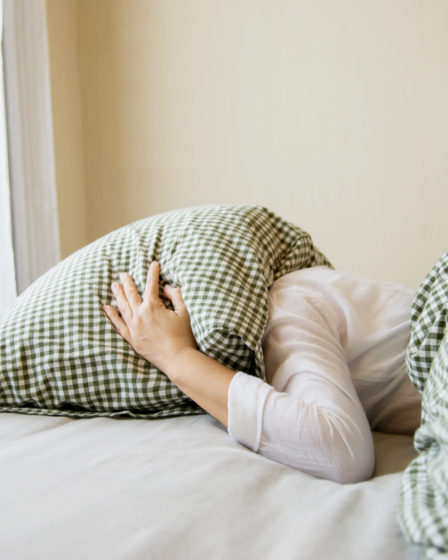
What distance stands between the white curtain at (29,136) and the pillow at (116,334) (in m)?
1.06

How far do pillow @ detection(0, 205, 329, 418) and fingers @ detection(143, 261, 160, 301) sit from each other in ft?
0.05

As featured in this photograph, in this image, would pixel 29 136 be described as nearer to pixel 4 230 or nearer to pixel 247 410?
pixel 4 230

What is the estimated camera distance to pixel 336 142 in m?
2.17

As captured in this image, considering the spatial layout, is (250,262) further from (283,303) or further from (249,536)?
(249,536)

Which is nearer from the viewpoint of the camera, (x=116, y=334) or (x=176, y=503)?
(x=176, y=503)

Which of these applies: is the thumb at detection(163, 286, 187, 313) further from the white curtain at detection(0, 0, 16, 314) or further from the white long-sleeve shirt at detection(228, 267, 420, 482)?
the white curtain at detection(0, 0, 16, 314)

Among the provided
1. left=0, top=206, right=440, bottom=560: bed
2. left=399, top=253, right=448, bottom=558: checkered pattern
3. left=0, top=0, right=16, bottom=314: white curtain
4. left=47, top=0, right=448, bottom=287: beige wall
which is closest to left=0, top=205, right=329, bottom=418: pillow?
left=0, top=206, right=440, bottom=560: bed

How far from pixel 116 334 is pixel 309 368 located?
34 cm

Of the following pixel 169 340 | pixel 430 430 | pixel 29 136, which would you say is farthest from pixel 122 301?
pixel 29 136

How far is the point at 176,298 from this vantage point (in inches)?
43.1

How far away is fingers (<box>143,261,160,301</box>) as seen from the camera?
3.63 feet

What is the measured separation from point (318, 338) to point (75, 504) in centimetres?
47

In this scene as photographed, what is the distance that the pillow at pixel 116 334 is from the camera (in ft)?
3.31

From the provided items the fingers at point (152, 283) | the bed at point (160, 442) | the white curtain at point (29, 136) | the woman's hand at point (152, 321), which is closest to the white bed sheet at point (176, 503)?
the bed at point (160, 442)
